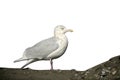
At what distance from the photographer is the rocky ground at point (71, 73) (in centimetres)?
858

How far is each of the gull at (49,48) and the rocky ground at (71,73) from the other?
0.41 meters

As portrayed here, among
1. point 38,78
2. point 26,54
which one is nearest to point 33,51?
point 26,54

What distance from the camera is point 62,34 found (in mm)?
9477

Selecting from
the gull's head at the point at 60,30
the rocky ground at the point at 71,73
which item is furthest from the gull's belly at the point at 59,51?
the rocky ground at the point at 71,73

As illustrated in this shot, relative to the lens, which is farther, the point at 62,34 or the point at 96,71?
the point at 62,34

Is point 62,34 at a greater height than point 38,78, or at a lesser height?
greater

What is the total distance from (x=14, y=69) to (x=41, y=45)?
0.61 meters

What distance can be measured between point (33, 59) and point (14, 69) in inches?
18.6

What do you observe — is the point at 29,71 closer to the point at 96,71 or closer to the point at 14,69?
the point at 14,69

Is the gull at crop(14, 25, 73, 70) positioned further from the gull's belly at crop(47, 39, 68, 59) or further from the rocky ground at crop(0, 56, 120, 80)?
the rocky ground at crop(0, 56, 120, 80)

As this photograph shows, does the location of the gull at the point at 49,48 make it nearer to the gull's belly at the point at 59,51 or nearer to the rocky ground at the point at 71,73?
the gull's belly at the point at 59,51

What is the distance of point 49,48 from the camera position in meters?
9.34

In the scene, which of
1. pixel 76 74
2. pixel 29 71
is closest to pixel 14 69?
pixel 29 71

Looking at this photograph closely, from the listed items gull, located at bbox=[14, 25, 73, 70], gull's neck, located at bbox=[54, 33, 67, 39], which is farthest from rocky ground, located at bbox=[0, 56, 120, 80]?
gull's neck, located at bbox=[54, 33, 67, 39]
